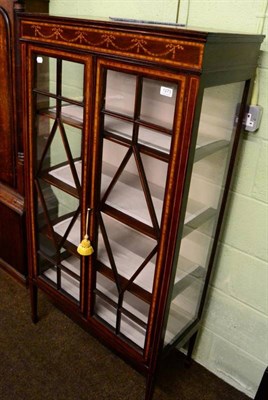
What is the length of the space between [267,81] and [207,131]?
29 cm

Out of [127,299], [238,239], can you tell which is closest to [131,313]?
[127,299]

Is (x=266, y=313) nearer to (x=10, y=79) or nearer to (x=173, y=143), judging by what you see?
(x=173, y=143)

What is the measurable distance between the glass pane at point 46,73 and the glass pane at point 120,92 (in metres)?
0.28

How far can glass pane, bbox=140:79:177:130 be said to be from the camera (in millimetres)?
1161

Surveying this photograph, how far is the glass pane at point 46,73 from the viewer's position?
1415 millimetres

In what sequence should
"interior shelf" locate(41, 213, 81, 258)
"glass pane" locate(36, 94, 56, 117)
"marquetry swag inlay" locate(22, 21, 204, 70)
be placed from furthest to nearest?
"interior shelf" locate(41, 213, 81, 258)
"glass pane" locate(36, 94, 56, 117)
"marquetry swag inlay" locate(22, 21, 204, 70)

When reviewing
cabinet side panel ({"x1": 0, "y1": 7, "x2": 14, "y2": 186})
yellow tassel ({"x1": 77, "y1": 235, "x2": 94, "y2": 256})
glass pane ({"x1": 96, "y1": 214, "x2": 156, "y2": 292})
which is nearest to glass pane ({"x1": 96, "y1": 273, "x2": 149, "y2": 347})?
glass pane ({"x1": 96, "y1": 214, "x2": 156, "y2": 292})

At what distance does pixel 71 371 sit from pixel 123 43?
58.2 inches

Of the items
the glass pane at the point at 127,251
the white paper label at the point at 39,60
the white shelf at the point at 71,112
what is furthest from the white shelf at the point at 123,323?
the white paper label at the point at 39,60

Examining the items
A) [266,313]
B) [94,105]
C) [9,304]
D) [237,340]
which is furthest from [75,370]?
[94,105]

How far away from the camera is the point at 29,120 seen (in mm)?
1529

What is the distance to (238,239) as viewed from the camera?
1567 millimetres

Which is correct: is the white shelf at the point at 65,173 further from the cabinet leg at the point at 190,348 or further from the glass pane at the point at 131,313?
the cabinet leg at the point at 190,348

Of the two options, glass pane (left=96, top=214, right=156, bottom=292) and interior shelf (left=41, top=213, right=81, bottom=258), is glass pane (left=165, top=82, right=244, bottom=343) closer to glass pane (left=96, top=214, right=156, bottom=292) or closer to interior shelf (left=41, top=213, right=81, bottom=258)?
glass pane (left=96, top=214, right=156, bottom=292)
